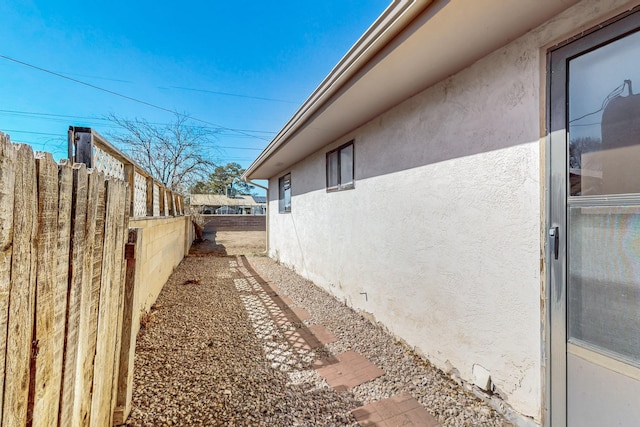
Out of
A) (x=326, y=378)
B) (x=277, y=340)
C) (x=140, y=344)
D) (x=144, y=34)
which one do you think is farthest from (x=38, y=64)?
(x=326, y=378)

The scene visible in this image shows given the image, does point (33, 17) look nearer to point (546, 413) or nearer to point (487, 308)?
point (487, 308)

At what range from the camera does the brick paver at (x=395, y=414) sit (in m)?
1.97

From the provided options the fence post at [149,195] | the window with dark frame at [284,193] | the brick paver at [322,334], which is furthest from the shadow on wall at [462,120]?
the window with dark frame at [284,193]

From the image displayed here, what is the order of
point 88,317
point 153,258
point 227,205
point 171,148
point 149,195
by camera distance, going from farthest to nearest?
point 227,205
point 171,148
point 149,195
point 153,258
point 88,317

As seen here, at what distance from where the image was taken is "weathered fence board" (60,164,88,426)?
1.11 m

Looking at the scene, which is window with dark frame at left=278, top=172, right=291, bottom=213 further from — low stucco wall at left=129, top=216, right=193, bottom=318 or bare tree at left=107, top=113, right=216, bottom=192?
bare tree at left=107, top=113, right=216, bottom=192

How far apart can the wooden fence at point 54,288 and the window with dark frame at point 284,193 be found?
248 inches

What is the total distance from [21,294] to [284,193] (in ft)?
25.1

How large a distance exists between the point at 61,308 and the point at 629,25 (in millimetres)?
2868

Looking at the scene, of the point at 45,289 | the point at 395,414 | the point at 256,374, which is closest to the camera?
the point at 45,289

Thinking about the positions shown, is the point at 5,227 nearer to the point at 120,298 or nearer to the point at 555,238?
the point at 120,298

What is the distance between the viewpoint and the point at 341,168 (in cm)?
477

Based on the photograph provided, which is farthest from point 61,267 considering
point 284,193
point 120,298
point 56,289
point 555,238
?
point 284,193

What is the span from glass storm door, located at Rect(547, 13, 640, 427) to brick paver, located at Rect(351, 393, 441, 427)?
0.79 m
